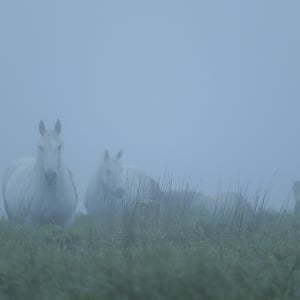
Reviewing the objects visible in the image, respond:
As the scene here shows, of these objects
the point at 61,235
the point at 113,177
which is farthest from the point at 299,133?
the point at 61,235

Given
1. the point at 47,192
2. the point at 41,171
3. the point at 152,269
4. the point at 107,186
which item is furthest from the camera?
the point at 107,186

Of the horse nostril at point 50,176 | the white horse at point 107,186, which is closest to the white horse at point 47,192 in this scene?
the horse nostril at point 50,176

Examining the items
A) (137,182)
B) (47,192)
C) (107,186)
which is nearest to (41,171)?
(47,192)

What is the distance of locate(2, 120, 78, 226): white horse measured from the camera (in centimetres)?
1038

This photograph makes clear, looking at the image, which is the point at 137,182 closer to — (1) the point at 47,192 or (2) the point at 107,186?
(2) the point at 107,186

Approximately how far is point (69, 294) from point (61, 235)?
340 cm

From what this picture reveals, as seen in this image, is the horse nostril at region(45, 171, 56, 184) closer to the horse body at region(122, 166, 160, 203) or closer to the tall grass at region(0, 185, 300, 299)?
the tall grass at region(0, 185, 300, 299)

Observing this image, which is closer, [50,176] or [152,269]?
[152,269]

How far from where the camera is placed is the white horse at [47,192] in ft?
34.0

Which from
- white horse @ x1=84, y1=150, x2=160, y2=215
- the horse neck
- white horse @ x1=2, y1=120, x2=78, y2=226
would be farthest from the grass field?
white horse @ x1=84, y1=150, x2=160, y2=215

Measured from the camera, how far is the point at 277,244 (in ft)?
21.9

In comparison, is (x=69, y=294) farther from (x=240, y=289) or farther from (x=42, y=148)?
(x=42, y=148)

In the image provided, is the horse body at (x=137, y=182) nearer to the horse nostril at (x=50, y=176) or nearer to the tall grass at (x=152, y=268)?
the horse nostril at (x=50, y=176)

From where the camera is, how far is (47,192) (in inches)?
416
